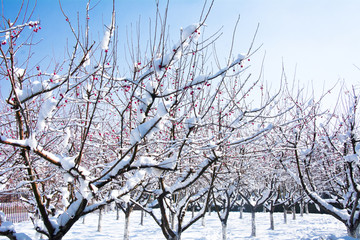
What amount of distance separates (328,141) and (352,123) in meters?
0.80

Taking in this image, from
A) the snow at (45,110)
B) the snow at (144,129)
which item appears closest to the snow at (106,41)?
the snow at (45,110)

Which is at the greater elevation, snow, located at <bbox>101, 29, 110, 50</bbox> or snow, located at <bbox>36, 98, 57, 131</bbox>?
snow, located at <bbox>101, 29, 110, 50</bbox>

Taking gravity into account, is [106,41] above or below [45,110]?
above

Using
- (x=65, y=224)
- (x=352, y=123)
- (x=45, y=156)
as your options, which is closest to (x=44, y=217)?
(x=65, y=224)

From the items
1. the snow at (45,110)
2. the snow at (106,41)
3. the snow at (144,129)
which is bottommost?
the snow at (144,129)

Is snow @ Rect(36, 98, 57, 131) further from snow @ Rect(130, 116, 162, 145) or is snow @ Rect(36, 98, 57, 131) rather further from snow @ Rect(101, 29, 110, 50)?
snow @ Rect(130, 116, 162, 145)

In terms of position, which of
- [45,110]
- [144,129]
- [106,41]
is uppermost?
[106,41]

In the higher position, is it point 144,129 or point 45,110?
point 45,110

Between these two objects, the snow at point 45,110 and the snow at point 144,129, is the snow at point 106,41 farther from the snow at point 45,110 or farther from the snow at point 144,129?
the snow at point 144,129

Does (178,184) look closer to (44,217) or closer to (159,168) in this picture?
(159,168)

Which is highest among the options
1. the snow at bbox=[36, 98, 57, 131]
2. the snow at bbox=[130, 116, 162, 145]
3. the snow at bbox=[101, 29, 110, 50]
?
the snow at bbox=[101, 29, 110, 50]

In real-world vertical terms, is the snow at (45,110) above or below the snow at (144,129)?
above

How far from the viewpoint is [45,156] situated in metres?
2.98

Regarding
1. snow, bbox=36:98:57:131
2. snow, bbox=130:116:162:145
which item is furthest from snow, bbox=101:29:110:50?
snow, bbox=130:116:162:145
